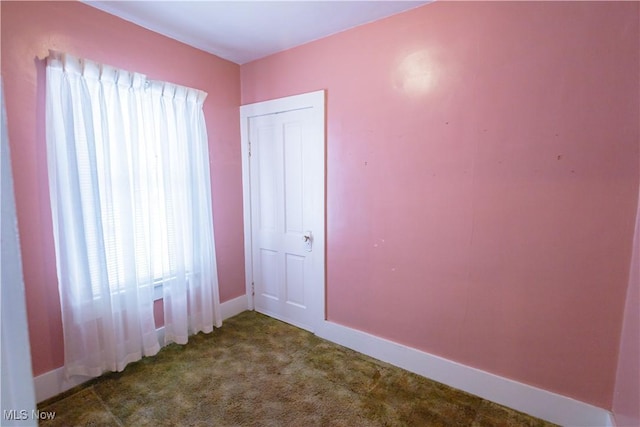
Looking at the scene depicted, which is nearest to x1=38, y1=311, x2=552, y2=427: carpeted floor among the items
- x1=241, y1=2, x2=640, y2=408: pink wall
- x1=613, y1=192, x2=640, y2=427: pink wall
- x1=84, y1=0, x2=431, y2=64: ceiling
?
x1=241, y1=2, x2=640, y2=408: pink wall

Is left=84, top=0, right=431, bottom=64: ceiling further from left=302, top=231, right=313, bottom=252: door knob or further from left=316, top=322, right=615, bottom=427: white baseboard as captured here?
left=316, top=322, right=615, bottom=427: white baseboard

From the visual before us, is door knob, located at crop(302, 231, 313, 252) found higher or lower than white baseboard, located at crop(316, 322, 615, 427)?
higher

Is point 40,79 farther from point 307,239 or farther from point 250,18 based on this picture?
point 307,239

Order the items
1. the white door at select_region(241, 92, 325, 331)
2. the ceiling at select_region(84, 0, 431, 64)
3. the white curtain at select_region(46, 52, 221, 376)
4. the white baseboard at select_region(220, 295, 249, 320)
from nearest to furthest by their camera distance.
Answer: the white curtain at select_region(46, 52, 221, 376), the ceiling at select_region(84, 0, 431, 64), the white door at select_region(241, 92, 325, 331), the white baseboard at select_region(220, 295, 249, 320)

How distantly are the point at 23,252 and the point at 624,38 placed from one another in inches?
135

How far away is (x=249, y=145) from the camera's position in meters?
3.01

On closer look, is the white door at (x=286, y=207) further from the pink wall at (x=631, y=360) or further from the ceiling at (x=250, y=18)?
the pink wall at (x=631, y=360)

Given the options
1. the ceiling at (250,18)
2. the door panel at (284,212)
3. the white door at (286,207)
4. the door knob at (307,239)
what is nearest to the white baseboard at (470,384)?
the white door at (286,207)

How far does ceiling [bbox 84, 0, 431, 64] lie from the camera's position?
6.53 feet

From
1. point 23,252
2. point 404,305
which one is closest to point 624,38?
point 404,305

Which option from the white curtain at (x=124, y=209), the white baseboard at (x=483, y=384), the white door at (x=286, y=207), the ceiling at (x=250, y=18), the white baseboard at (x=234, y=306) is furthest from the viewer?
the white baseboard at (x=234, y=306)

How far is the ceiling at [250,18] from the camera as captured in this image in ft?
6.53

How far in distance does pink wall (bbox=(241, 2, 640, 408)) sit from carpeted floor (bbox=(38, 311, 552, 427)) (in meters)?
0.31

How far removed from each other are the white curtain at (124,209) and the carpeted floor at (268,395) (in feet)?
0.65
